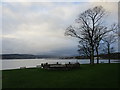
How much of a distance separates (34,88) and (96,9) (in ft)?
83.5

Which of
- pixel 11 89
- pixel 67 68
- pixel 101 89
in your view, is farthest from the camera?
pixel 67 68

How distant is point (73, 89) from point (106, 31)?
23548 mm

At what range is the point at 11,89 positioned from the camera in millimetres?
13578

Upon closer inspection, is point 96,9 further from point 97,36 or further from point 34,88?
point 34,88

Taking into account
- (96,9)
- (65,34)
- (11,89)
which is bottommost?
(11,89)

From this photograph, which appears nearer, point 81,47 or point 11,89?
point 11,89

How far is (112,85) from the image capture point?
13.9 m

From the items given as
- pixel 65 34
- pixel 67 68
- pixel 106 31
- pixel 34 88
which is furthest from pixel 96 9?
pixel 34 88

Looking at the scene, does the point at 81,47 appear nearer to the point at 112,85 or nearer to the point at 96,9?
the point at 96,9

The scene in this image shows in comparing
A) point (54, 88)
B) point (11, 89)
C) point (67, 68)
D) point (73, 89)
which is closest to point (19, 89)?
point (11, 89)

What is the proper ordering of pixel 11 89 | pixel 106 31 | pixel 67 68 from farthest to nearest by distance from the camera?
pixel 106 31
pixel 67 68
pixel 11 89

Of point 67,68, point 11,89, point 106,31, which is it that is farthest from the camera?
point 106,31

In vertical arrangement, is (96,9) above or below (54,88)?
above

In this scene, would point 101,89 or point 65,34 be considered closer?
point 101,89
